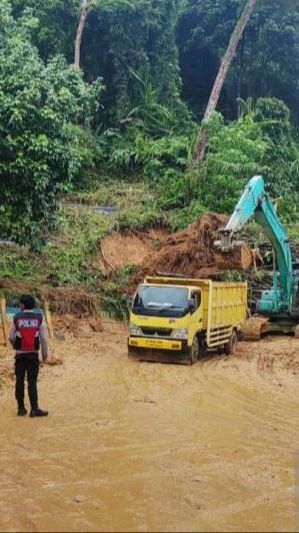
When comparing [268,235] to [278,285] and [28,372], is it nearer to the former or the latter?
[278,285]

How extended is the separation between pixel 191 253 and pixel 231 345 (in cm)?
393

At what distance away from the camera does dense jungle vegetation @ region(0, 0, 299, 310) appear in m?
30.9

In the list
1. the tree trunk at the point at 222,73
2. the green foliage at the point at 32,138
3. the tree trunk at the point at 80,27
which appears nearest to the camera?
the green foliage at the point at 32,138

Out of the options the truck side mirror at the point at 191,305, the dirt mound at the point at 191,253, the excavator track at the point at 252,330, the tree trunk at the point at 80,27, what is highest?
the tree trunk at the point at 80,27

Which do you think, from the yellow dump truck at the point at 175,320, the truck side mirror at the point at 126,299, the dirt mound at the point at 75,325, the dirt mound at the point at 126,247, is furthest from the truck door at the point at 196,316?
the dirt mound at the point at 126,247

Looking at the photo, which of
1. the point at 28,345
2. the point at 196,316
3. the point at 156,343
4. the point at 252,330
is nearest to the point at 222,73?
the point at 252,330

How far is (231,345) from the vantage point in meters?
18.5

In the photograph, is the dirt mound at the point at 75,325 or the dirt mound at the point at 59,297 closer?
the dirt mound at the point at 75,325

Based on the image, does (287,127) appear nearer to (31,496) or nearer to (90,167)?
(90,167)

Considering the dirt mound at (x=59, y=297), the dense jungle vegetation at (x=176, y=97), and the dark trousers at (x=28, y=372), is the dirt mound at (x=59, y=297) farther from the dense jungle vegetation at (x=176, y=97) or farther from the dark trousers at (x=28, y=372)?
the dark trousers at (x=28, y=372)

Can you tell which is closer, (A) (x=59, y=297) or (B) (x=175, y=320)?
(B) (x=175, y=320)

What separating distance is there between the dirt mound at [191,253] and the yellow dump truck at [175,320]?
9.71 feet

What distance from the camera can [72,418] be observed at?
33.4 feet

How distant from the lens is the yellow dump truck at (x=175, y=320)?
16016mm
